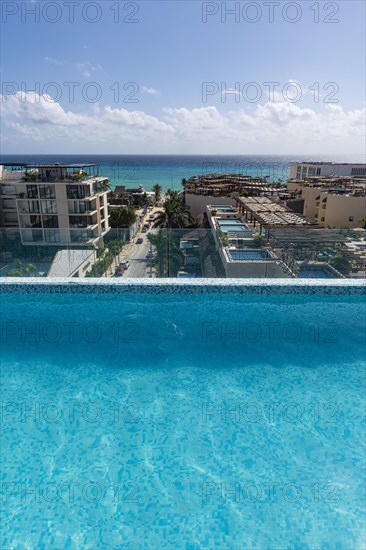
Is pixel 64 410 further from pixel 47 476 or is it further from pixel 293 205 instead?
pixel 293 205

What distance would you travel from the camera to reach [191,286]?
9.19 meters

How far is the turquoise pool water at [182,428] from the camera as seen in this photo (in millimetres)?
4316

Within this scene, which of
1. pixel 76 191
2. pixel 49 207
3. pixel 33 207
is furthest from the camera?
pixel 49 207

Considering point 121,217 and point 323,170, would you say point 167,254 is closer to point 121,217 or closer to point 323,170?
point 121,217

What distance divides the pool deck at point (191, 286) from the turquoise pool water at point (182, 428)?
54 cm

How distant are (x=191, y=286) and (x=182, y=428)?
4.15 metres

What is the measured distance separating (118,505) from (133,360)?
294 centimetres

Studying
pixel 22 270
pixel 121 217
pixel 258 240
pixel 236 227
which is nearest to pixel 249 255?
pixel 258 240

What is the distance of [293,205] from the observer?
3347 cm

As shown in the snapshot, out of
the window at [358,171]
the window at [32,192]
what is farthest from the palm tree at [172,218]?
the window at [358,171]

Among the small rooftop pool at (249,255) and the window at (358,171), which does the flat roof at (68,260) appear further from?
the window at (358,171)

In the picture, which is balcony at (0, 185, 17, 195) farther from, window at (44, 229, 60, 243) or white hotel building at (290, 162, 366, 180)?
white hotel building at (290, 162, 366, 180)

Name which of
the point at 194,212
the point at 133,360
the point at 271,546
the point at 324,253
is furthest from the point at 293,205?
the point at 271,546

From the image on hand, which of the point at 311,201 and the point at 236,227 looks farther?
the point at 311,201
